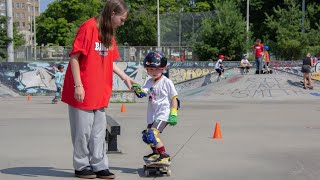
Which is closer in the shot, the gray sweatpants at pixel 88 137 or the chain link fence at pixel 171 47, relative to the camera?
the gray sweatpants at pixel 88 137

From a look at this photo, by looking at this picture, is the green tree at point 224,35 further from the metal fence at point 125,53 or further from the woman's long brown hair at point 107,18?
the woman's long brown hair at point 107,18

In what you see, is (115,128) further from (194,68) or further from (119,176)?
(194,68)

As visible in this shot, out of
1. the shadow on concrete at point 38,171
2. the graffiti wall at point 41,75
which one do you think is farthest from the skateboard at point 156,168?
the graffiti wall at point 41,75

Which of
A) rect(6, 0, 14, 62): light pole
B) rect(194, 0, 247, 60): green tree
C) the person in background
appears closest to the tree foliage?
rect(194, 0, 247, 60): green tree

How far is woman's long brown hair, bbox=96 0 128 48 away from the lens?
5.32 meters

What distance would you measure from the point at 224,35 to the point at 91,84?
1198 inches

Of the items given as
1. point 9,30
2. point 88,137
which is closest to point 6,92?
point 9,30

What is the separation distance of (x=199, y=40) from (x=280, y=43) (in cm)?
681

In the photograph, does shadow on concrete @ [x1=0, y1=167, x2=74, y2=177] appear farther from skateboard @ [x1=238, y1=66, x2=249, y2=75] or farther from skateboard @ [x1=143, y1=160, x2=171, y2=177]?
skateboard @ [x1=238, y1=66, x2=249, y2=75]

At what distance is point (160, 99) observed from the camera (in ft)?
18.9

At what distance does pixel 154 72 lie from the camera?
19.1ft

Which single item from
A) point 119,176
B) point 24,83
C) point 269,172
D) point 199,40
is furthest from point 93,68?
point 199,40

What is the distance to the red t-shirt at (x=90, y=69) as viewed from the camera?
5199 mm

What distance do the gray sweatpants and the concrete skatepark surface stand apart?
0.45 m
